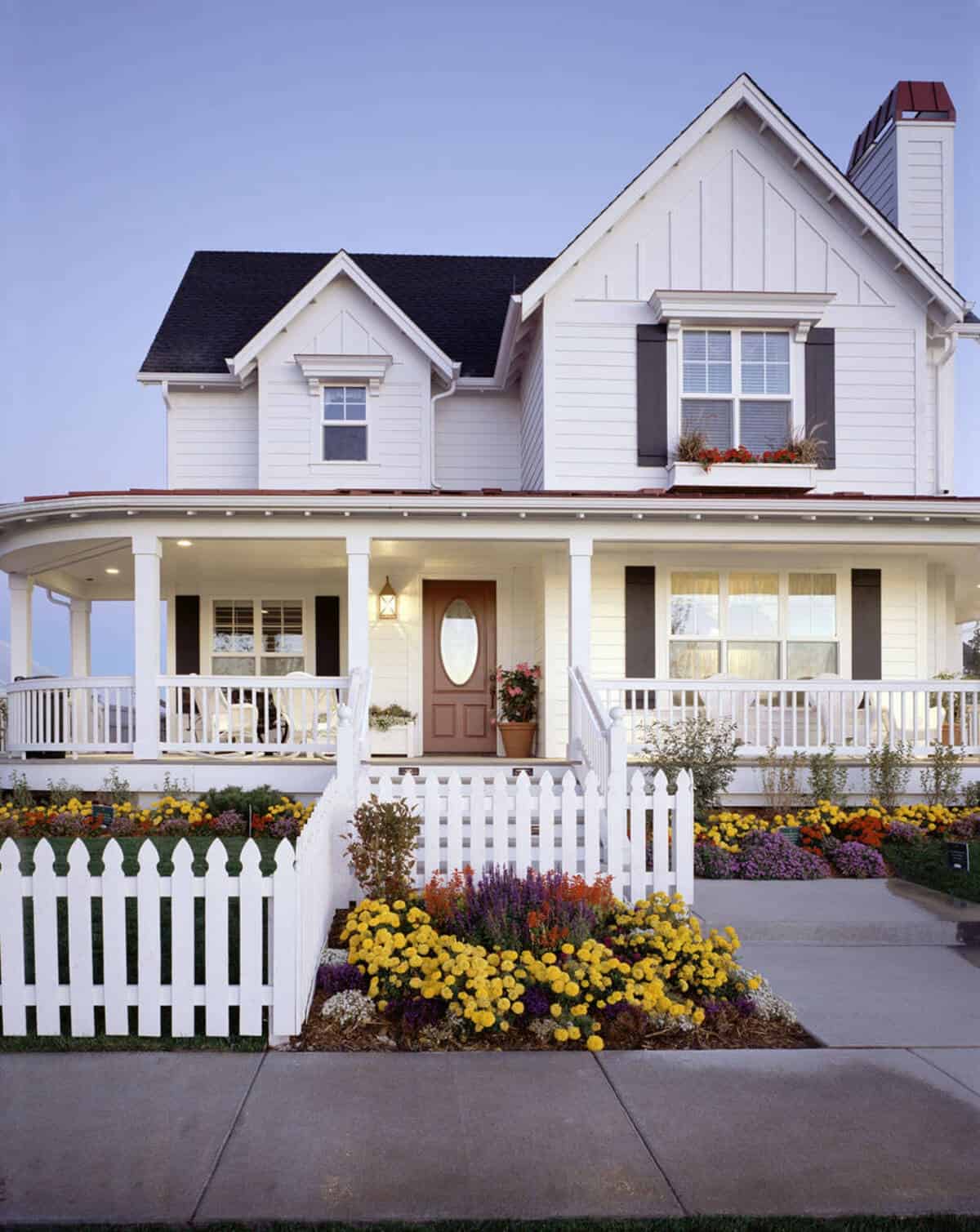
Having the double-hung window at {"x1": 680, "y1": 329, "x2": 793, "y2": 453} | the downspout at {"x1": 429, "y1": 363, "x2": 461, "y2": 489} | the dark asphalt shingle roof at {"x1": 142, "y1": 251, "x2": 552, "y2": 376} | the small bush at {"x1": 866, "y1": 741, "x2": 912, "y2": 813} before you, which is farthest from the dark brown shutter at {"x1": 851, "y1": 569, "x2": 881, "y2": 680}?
the dark asphalt shingle roof at {"x1": 142, "y1": 251, "x2": 552, "y2": 376}

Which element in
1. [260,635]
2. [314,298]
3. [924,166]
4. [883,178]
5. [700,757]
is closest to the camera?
[700,757]

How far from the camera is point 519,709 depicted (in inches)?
521

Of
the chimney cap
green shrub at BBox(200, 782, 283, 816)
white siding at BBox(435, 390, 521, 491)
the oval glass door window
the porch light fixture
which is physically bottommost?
green shrub at BBox(200, 782, 283, 816)

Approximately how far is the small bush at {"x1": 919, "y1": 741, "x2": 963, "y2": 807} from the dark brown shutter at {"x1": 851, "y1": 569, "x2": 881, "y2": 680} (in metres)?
2.14

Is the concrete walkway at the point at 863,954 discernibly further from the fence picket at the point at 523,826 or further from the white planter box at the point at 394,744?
the white planter box at the point at 394,744

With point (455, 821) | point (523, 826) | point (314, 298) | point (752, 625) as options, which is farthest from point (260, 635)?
point (523, 826)

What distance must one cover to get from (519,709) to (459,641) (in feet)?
5.88

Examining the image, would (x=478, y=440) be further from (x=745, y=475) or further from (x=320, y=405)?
(x=745, y=475)

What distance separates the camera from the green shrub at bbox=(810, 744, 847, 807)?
34.9 ft

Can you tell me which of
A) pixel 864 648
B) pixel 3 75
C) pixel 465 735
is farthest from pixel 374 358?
pixel 3 75

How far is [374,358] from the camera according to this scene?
48.1ft

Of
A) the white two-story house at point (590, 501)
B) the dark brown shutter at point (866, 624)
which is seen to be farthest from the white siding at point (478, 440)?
the dark brown shutter at point (866, 624)

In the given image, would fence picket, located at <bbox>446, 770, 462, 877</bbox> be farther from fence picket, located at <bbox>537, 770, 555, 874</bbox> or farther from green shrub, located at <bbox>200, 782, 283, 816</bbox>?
green shrub, located at <bbox>200, 782, 283, 816</bbox>

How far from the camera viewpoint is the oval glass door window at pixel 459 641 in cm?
1450
